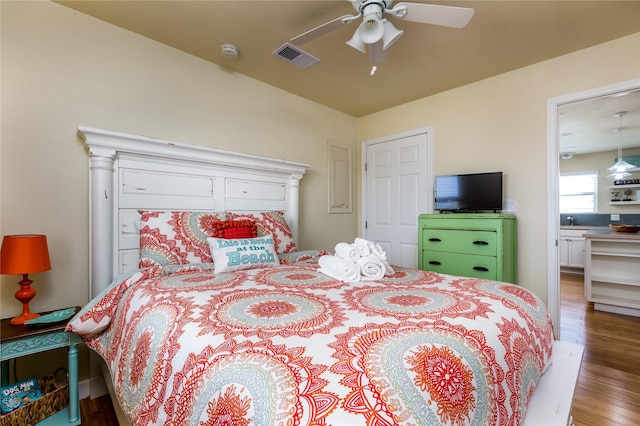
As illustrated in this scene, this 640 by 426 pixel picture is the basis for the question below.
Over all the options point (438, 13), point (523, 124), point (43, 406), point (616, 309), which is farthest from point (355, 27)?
point (616, 309)

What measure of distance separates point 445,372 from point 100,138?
86.5 inches

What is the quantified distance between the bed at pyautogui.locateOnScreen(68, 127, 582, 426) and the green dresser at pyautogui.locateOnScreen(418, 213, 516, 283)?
2.96 feet

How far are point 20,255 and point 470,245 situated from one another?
2.97m

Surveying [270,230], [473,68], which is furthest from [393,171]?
[270,230]

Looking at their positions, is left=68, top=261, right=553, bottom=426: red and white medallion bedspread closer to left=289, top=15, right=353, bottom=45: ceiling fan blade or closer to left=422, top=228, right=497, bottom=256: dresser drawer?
left=422, top=228, right=497, bottom=256: dresser drawer

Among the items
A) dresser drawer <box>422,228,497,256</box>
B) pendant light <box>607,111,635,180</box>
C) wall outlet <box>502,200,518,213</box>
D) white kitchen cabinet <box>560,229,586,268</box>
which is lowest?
white kitchen cabinet <box>560,229,586,268</box>

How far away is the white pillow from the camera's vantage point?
186 centimetres

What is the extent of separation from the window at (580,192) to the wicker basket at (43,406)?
26.5 ft

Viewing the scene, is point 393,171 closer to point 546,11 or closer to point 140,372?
point 546,11

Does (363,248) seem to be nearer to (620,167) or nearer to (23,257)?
(23,257)

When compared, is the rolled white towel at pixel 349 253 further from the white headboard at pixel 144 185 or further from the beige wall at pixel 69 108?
the beige wall at pixel 69 108

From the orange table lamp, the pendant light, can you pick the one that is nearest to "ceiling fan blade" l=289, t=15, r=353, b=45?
the orange table lamp

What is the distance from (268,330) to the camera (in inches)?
36.2

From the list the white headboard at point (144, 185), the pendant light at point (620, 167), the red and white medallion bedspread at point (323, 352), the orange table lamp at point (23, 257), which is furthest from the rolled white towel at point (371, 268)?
the pendant light at point (620, 167)
